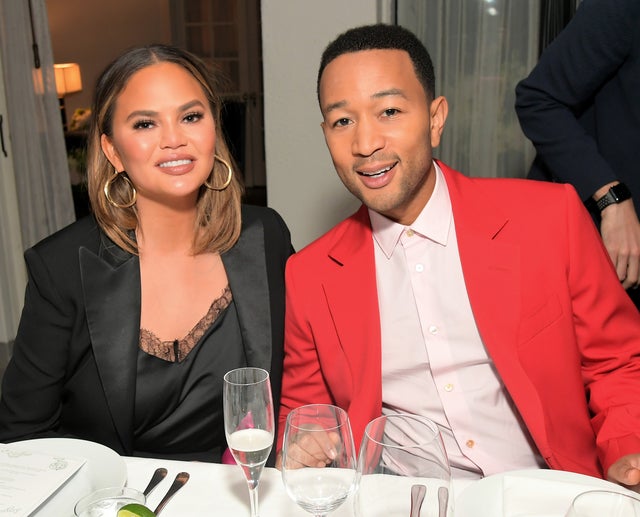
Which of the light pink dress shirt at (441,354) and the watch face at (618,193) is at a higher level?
the watch face at (618,193)

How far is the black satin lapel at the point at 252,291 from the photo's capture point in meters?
1.88

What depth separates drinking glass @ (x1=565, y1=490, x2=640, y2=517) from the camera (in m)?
0.86

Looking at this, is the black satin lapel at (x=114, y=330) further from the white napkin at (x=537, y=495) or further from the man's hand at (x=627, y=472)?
the man's hand at (x=627, y=472)

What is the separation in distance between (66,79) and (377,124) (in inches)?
254

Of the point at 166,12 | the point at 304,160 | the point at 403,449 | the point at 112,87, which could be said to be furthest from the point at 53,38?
the point at 403,449

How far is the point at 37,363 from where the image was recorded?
5.84 feet

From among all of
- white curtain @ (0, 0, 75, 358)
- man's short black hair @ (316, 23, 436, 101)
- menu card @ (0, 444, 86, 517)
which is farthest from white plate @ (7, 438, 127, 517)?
white curtain @ (0, 0, 75, 358)

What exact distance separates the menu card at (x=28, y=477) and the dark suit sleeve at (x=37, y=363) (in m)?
0.50

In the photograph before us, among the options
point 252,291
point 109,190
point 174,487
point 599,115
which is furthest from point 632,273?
point 109,190

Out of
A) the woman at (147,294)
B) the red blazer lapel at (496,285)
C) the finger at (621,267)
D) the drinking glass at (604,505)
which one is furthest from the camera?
the finger at (621,267)

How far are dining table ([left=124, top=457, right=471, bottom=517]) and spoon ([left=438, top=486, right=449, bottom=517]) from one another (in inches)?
13.5

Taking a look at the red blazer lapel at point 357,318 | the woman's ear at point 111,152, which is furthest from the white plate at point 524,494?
the woman's ear at point 111,152

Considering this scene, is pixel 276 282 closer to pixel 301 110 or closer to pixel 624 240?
pixel 624 240

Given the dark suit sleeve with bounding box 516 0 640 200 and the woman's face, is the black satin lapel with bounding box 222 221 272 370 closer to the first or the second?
the woman's face
